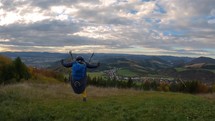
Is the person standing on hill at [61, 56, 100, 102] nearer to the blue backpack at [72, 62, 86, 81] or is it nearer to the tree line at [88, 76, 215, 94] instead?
the blue backpack at [72, 62, 86, 81]

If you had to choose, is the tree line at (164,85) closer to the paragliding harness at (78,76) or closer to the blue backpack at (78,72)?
the paragliding harness at (78,76)

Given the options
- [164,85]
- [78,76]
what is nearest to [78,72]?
[78,76]

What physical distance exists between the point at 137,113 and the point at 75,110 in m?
3.27

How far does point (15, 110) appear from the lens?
16641mm

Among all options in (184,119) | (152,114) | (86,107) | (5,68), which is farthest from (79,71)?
(5,68)

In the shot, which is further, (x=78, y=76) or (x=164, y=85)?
(x=164, y=85)

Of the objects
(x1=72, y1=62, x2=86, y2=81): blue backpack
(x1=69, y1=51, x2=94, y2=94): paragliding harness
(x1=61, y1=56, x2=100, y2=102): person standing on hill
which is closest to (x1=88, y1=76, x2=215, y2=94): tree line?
(x1=61, y1=56, x2=100, y2=102): person standing on hill

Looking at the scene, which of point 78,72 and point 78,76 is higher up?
point 78,72

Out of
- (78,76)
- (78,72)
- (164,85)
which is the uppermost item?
(78,72)

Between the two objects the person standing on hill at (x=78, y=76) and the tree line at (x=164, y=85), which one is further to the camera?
the tree line at (x=164, y=85)

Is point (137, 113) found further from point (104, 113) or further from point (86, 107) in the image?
point (86, 107)

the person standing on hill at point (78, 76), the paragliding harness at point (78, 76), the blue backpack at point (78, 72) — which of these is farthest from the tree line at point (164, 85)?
the blue backpack at point (78, 72)

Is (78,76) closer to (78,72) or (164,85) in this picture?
(78,72)

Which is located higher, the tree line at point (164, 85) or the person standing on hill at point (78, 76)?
the person standing on hill at point (78, 76)
